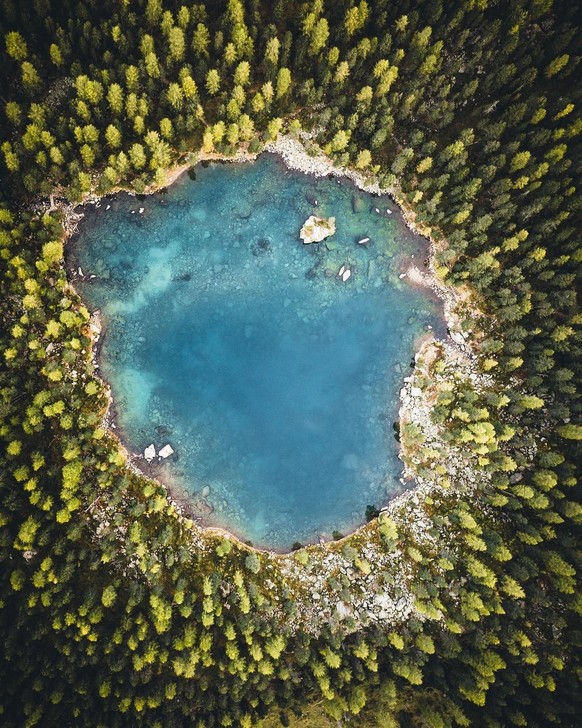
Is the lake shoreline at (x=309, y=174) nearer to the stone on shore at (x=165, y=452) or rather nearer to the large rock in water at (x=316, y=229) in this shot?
the stone on shore at (x=165, y=452)

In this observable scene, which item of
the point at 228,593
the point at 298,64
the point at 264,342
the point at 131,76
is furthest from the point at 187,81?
the point at 228,593

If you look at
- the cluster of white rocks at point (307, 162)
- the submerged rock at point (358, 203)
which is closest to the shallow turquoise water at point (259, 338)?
the submerged rock at point (358, 203)

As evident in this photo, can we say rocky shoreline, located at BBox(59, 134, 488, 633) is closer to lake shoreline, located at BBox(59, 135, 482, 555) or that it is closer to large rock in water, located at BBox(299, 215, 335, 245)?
lake shoreline, located at BBox(59, 135, 482, 555)

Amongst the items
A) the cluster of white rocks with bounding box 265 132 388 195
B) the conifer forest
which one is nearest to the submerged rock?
the cluster of white rocks with bounding box 265 132 388 195

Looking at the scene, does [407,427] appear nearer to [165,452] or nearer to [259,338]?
[259,338]

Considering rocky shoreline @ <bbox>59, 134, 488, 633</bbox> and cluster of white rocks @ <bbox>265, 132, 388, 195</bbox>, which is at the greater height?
cluster of white rocks @ <bbox>265, 132, 388, 195</bbox>

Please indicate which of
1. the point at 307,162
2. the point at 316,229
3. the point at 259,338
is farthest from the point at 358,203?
the point at 259,338
